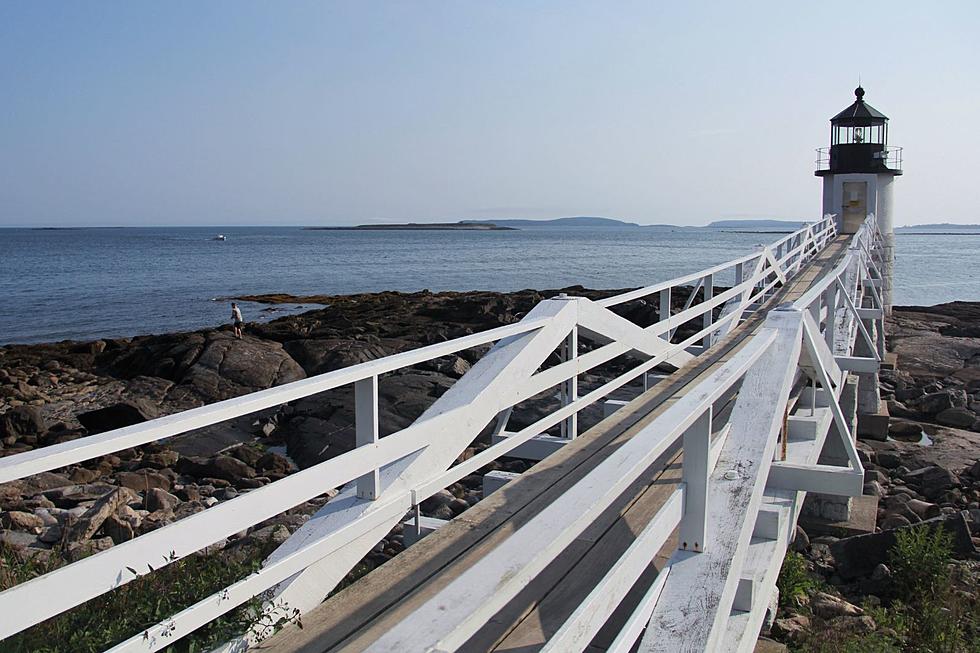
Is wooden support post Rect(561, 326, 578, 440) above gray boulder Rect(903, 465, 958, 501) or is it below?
above

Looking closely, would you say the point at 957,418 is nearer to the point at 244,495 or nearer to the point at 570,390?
the point at 570,390

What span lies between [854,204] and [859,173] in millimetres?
1316

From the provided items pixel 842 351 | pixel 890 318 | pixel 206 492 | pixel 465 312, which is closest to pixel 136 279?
pixel 465 312

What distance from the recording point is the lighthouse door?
30.7 m

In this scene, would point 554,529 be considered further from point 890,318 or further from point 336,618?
point 890,318

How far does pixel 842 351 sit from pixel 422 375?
836cm

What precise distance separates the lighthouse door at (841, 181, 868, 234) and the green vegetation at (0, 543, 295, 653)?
2993 cm

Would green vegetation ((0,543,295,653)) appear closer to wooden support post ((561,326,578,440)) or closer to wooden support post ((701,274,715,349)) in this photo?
wooden support post ((561,326,578,440))

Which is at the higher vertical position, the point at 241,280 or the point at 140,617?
the point at 140,617

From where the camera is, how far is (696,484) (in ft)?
9.74

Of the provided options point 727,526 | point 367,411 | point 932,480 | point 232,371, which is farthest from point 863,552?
point 232,371

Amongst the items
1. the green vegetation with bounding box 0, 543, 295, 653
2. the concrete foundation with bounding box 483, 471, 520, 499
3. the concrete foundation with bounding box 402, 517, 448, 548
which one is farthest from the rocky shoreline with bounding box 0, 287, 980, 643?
the concrete foundation with bounding box 402, 517, 448, 548

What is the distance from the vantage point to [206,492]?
1052cm

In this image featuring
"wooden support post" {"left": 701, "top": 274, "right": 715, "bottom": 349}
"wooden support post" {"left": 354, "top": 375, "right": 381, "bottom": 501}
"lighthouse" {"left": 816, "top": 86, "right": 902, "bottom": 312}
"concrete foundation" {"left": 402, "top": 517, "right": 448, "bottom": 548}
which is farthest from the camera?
"lighthouse" {"left": 816, "top": 86, "right": 902, "bottom": 312}
